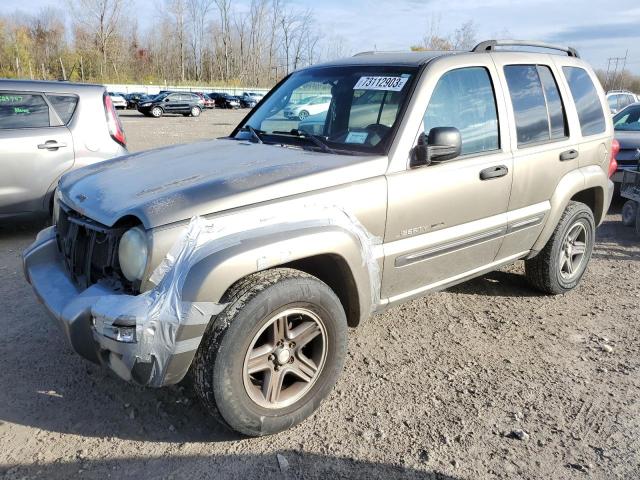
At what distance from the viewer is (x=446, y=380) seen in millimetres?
3383

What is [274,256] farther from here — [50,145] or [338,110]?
[50,145]

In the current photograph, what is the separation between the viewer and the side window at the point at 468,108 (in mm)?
3426

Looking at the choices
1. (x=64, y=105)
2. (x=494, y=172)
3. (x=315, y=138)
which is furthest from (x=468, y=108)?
(x=64, y=105)

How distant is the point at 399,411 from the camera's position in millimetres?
3057

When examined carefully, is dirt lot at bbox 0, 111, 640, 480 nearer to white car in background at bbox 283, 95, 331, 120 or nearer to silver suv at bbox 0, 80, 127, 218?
white car in background at bbox 283, 95, 331, 120

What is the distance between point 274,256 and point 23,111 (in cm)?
492

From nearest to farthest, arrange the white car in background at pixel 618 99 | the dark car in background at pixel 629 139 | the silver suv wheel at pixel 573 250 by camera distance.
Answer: the silver suv wheel at pixel 573 250, the dark car in background at pixel 629 139, the white car in background at pixel 618 99

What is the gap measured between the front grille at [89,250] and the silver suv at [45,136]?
310 cm

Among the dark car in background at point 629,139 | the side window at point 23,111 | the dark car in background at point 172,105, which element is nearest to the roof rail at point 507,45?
the dark car in background at point 629,139

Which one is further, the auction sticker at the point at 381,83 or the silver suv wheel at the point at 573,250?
the silver suv wheel at the point at 573,250

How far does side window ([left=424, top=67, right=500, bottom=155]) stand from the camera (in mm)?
3426

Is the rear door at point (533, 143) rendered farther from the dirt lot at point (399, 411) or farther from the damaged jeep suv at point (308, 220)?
the dirt lot at point (399, 411)

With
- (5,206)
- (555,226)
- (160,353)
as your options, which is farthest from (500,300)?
(5,206)

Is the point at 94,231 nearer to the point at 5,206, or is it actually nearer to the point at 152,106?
the point at 5,206
